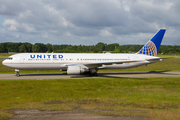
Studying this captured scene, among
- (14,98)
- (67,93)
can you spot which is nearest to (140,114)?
(67,93)

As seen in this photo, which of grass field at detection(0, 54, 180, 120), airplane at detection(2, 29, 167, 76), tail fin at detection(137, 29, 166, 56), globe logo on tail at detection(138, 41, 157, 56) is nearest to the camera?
grass field at detection(0, 54, 180, 120)

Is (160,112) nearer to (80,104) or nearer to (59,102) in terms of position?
(80,104)

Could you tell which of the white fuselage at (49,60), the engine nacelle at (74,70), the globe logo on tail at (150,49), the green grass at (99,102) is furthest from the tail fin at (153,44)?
the green grass at (99,102)

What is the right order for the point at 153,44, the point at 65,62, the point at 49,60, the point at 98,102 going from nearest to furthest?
the point at 98,102, the point at 49,60, the point at 65,62, the point at 153,44

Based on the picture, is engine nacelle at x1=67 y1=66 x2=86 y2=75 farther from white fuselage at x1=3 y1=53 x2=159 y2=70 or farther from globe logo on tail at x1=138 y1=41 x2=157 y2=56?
globe logo on tail at x1=138 y1=41 x2=157 y2=56

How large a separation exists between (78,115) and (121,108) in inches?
124

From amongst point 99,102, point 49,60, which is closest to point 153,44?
point 49,60

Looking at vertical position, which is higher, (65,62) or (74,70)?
(65,62)

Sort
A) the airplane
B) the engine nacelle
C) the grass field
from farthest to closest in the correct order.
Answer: the airplane, the engine nacelle, the grass field

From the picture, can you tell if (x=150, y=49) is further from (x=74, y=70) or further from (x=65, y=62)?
(x=65, y=62)

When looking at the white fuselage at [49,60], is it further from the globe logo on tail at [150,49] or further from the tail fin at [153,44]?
the tail fin at [153,44]

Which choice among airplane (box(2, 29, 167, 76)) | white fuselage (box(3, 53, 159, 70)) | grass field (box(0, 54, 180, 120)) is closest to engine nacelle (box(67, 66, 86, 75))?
airplane (box(2, 29, 167, 76))

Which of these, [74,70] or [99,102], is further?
[74,70]

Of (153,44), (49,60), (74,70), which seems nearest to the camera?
(74,70)
